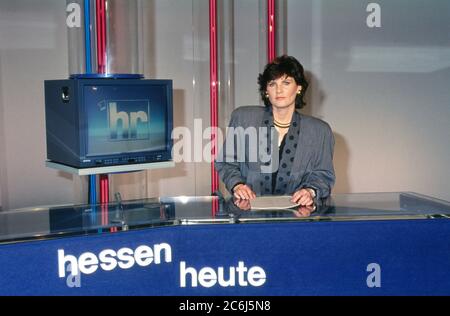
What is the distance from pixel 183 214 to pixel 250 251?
287 mm

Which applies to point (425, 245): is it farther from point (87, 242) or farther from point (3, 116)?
point (3, 116)

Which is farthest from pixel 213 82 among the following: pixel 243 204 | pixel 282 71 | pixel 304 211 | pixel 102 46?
pixel 304 211

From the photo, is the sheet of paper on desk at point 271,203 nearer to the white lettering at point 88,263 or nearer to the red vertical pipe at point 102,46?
the white lettering at point 88,263

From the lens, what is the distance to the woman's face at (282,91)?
2.73 m

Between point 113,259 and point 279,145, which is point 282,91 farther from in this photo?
point 113,259

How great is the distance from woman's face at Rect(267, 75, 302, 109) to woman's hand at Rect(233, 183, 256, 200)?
0.39m

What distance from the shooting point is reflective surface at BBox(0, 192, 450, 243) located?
2.12 m

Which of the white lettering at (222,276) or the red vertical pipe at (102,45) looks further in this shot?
the red vertical pipe at (102,45)

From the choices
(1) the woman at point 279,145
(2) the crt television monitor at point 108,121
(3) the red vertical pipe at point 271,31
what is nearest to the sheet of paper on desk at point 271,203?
(1) the woman at point 279,145

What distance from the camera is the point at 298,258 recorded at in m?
2.20

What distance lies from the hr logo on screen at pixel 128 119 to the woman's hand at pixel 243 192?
2.28ft

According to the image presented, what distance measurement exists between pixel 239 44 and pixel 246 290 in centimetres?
287

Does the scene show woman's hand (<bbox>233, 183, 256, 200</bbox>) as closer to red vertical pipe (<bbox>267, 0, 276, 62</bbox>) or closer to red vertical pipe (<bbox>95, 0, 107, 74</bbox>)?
red vertical pipe (<bbox>95, 0, 107, 74</bbox>)

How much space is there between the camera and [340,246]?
2.21 metres
